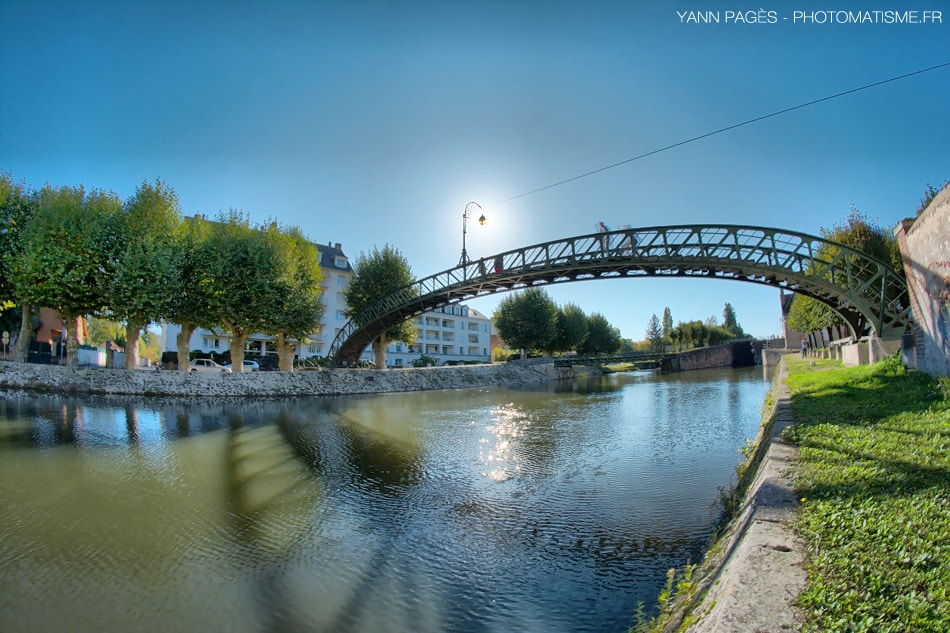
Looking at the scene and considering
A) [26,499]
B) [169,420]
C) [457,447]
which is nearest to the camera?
[26,499]

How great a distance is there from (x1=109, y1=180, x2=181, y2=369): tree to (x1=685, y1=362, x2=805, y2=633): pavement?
92.0 feet

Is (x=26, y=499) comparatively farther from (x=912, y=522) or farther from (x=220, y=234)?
(x=220, y=234)

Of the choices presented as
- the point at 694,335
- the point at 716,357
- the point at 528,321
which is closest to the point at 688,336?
the point at 694,335

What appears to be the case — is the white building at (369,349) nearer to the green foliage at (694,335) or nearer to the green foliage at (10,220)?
the green foliage at (10,220)

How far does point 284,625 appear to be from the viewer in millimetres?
4398

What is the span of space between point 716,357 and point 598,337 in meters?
20.6

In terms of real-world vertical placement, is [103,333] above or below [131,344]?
above

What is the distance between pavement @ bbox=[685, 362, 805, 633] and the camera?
2.89 metres

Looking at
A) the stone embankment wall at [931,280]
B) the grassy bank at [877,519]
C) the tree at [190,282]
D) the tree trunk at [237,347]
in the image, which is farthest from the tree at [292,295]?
the stone embankment wall at [931,280]

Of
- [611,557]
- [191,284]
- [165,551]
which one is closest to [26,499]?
[165,551]

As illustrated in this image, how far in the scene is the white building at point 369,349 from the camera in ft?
175

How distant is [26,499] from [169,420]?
1009cm

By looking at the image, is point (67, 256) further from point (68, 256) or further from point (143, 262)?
point (143, 262)

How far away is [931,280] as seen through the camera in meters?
12.6
